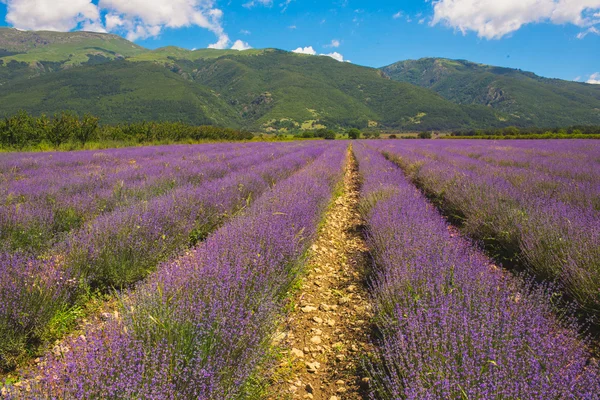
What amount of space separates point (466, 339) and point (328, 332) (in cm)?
125

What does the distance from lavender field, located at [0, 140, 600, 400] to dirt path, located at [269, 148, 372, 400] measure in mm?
16

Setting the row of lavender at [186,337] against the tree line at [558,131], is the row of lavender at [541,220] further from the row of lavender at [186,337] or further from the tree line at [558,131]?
the tree line at [558,131]

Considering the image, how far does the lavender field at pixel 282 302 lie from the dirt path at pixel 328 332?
0.02m

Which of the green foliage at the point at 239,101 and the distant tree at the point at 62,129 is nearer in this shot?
the distant tree at the point at 62,129

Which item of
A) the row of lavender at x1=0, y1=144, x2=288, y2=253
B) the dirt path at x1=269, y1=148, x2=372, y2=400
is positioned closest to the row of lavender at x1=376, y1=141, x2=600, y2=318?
the dirt path at x1=269, y1=148, x2=372, y2=400

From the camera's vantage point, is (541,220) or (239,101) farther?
(239,101)

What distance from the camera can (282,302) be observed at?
7.97ft

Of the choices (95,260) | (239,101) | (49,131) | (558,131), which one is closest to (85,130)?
(49,131)

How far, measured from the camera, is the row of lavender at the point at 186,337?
42.7 inches

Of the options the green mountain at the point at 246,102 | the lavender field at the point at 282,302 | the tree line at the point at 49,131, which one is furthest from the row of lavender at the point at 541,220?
the green mountain at the point at 246,102

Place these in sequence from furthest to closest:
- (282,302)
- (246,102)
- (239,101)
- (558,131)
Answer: (239,101) < (246,102) < (558,131) < (282,302)

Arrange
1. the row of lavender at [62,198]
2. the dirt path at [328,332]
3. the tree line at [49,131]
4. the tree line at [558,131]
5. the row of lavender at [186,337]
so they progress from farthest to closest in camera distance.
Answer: the tree line at [558,131] < the tree line at [49,131] < the row of lavender at [62,198] < the dirt path at [328,332] < the row of lavender at [186,337]

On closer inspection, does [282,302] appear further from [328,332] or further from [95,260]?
[95,260]

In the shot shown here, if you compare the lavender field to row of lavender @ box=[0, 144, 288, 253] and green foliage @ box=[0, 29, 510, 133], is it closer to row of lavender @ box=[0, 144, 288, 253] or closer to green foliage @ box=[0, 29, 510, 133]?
row of lavender @ box=[0, 144, 288, 253]
